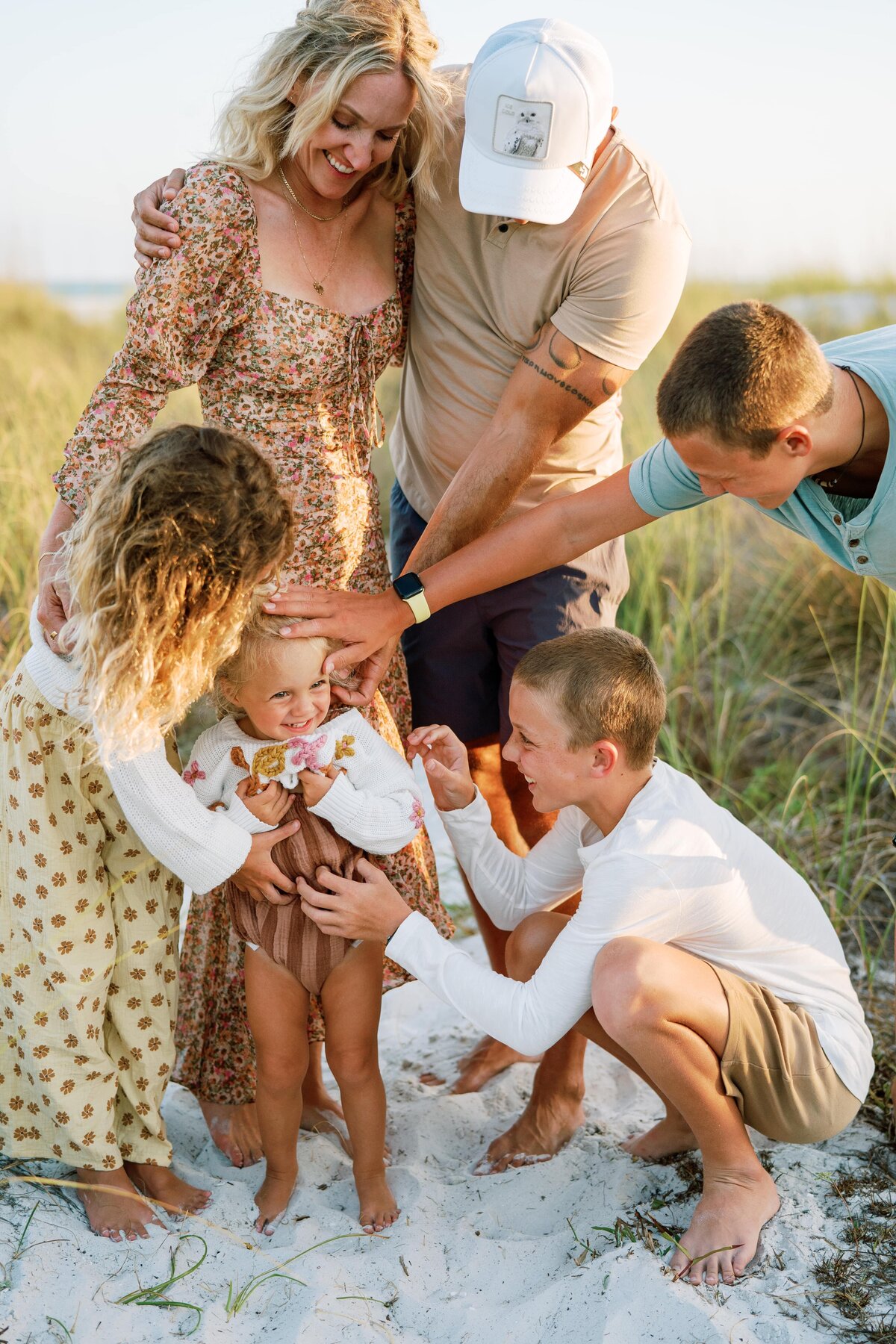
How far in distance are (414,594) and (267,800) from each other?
1.81 ft

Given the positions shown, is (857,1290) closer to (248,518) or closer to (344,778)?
(344,778)

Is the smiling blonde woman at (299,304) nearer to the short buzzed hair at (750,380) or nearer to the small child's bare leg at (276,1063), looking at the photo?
the small child's bare leg at (276,1063)

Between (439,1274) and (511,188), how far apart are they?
210 centimetres

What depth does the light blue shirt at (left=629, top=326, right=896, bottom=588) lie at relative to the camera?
2129 mm

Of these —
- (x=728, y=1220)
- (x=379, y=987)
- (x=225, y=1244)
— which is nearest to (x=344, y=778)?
(x=379, y=987)

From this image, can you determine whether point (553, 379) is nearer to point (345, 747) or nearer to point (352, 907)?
point (345, 747)

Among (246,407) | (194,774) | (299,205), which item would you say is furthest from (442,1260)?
(299,205)

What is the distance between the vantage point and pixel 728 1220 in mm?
2096

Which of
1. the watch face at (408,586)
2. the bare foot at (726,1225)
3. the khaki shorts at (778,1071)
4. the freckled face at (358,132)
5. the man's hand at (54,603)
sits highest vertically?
the freckled face at (358,132)

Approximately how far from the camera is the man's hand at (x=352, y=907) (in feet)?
7.20

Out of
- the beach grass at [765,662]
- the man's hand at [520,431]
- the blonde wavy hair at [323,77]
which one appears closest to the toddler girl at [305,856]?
the man's hand at [520,431]

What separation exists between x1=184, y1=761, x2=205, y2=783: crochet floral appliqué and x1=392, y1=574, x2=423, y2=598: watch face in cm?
56

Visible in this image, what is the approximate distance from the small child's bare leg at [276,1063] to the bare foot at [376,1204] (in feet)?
0.51

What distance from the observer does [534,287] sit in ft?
8.02
